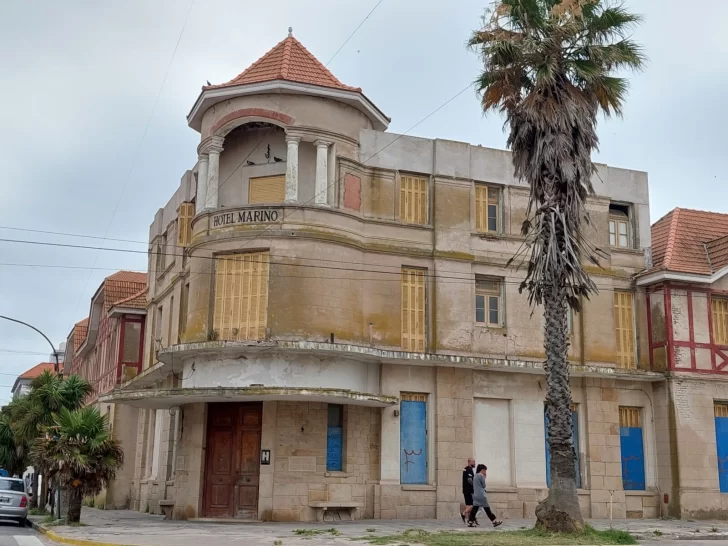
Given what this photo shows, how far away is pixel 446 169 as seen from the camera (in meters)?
26.9

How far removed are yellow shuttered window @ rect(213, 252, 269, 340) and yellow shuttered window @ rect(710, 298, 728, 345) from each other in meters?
14.7

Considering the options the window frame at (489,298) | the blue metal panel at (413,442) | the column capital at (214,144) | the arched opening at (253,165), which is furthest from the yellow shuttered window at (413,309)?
the column capital at (214,144)

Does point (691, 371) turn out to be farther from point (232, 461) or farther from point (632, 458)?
point (232, 461)

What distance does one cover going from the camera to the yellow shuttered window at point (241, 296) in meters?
24.0

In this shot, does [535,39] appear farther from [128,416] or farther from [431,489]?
[128,416]

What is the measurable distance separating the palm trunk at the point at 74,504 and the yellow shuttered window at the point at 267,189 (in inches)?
359

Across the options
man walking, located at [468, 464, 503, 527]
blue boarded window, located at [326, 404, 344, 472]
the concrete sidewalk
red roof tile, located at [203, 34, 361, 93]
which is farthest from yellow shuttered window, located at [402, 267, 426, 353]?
red roof tile, located at [203, 34, 361, 93]

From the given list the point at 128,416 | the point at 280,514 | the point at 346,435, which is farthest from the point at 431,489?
the point at 128,416

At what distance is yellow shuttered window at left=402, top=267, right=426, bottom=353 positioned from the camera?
25688mm

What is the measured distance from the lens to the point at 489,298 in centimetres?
2708

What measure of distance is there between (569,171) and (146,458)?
19.9 m

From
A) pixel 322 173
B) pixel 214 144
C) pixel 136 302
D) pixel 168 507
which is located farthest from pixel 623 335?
pixel 136 302

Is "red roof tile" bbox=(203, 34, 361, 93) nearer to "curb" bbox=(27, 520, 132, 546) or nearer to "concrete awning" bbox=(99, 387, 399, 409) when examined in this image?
"concrete awning" bbox=(99, 387, 399, 409)

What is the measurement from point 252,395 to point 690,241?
16193 millimetres
